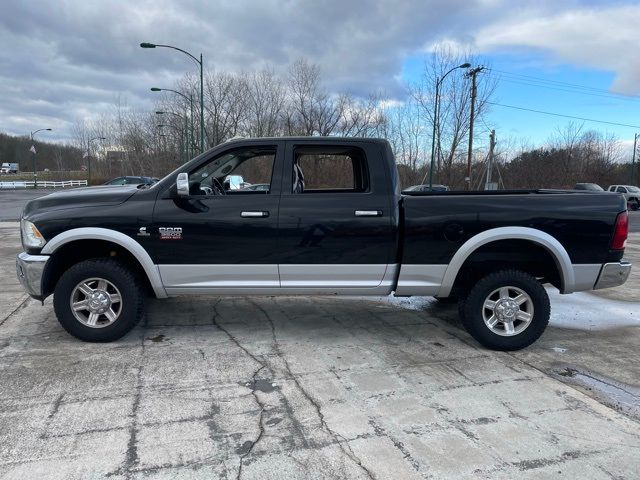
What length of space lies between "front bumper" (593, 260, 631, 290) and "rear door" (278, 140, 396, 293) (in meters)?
2.02

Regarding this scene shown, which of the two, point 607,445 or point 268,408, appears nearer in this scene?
point 607,445

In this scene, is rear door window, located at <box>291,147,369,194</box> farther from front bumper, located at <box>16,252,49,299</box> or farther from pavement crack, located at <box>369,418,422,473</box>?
front bumper, located at <box>16,252,49,299</box>

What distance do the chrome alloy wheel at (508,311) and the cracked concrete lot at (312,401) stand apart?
0.25 m

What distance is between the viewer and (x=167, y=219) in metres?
4.54

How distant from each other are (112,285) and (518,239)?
392 centimetres

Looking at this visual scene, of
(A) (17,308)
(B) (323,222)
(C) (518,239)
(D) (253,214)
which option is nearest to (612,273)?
(C) (518,239)

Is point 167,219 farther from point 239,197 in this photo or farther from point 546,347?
point 546,347

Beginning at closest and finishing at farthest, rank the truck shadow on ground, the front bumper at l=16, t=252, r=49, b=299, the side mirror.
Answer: the side mirror < the front bumper at l=16, t=252, r=49, b=299 < the truck shadow on ground

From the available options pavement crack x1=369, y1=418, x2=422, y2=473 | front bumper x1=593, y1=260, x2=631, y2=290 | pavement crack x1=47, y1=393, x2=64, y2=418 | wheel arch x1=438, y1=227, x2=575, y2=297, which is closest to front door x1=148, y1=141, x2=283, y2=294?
pavement crack x1=47, y1=393, x2=64, y2=418

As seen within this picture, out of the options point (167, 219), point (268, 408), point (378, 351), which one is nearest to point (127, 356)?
point (167, 219)

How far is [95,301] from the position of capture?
4.63m

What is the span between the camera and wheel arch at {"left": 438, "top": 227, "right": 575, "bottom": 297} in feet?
14.9

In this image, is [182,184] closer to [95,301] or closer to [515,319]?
[95,301]

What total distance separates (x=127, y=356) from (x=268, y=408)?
5.54 feet
